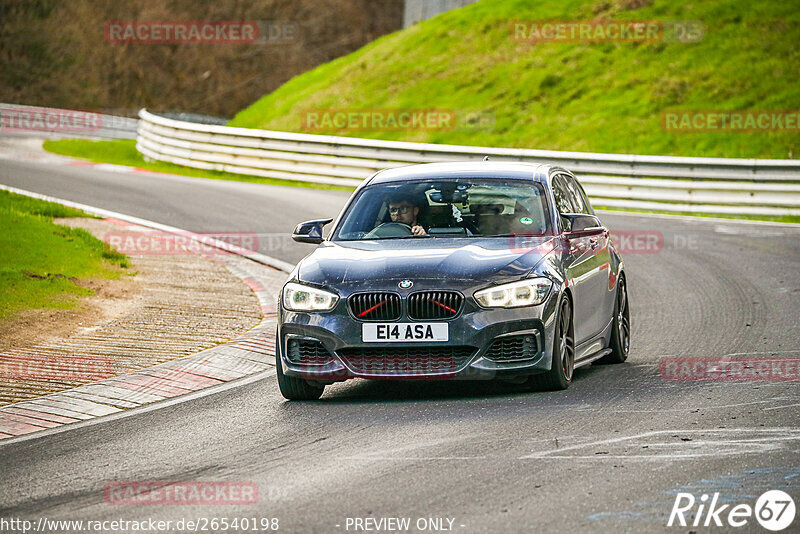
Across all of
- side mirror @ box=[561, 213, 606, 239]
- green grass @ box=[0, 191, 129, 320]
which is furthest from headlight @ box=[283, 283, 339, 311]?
green grass @ box=[0, 191, 129, 320]

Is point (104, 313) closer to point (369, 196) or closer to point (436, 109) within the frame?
point (369, 196)

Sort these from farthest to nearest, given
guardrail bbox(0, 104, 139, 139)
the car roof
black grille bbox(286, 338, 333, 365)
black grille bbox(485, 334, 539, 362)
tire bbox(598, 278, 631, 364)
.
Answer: guardrail bbox(0, 104, 139, 139) < tire bbox(598, 278, 631, 364) < the car roof < black grille bbox(286, 338, 333, 365) < black grille bbox(485, 334, 539, 362)

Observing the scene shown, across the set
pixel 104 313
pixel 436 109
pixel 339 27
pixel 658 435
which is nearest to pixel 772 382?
pixel 658 435

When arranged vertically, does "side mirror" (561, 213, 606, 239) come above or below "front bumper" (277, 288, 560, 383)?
above

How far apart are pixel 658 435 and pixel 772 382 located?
6.64 feet

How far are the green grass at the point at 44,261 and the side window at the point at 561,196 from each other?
16.7 feet

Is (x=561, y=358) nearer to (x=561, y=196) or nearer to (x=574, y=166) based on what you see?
(x=561, y=196)

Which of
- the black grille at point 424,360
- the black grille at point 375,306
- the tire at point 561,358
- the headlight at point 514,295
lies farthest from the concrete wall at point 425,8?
the black grille at point 424,360

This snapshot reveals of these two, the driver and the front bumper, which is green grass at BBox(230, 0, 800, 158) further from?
the front bumper

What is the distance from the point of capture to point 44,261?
47.4 feet

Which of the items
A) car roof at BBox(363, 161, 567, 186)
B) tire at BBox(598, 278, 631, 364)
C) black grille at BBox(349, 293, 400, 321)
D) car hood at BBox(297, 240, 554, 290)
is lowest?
tire at BBox(598, 278, 631, 364)

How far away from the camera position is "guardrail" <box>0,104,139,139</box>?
40.7 metres

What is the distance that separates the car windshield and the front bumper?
116 centimetres

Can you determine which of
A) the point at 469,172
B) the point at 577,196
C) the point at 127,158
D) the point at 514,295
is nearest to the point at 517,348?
the point at 514,295
